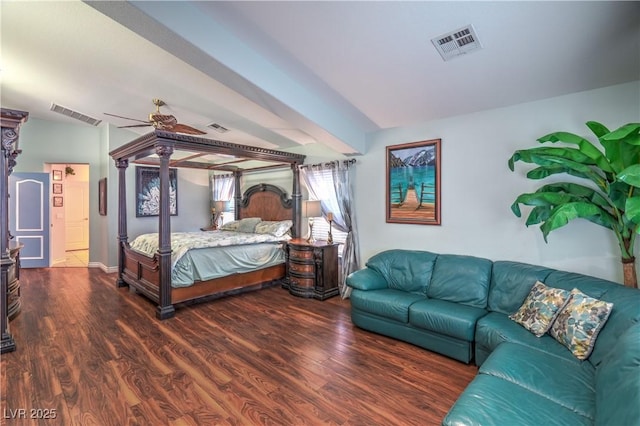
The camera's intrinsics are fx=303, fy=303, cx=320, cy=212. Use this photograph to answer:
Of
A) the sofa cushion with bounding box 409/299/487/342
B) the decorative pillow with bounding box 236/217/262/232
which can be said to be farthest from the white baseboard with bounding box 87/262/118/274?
the sofa cushion with bounding box 409/299/487/342

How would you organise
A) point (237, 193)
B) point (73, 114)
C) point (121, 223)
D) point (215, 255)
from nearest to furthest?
point (215, 255) → point (121, 223) → point (73, 114) → point (237, 193)

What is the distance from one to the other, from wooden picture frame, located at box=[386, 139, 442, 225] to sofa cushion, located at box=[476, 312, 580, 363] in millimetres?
1410

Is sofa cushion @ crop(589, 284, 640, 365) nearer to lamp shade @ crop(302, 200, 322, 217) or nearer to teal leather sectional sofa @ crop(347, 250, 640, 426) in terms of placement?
teal leather sectional sofa @ crop(347, 250, 640, 426)

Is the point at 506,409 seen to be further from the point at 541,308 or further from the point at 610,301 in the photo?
the point at 610,301

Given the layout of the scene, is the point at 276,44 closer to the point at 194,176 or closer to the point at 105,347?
the point at 105,347

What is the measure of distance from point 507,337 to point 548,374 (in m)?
0.50

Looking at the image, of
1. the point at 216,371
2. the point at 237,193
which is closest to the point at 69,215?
the point at 237,193

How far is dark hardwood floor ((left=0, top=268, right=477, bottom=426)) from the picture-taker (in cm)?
208

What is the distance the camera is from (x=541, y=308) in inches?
94.8

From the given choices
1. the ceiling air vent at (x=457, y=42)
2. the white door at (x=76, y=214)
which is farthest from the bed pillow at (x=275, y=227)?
the white door at (x=76, y=214)

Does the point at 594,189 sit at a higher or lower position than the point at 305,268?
higher

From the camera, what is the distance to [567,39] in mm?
2250

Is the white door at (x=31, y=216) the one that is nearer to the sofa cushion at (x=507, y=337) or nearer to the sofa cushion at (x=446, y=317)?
the sofa cushion at (x=446, y=317)

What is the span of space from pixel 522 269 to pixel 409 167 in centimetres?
176
